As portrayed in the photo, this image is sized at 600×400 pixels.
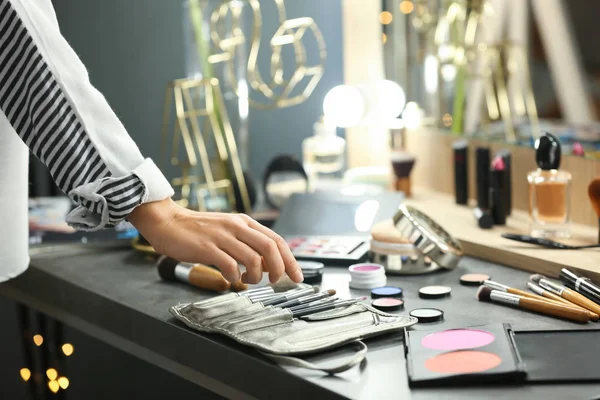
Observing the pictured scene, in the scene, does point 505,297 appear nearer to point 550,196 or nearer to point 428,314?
point 428,314

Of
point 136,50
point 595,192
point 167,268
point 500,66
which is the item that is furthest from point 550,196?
point 136,50

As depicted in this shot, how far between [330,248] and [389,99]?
2.20 ft

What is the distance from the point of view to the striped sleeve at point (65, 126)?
78 cm

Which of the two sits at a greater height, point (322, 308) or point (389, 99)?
point (389, 99)

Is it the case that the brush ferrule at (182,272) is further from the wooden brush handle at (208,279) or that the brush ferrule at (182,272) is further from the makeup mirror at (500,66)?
the makeup mirror at (500,66)

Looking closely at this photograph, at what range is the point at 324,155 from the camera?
1.81 metres

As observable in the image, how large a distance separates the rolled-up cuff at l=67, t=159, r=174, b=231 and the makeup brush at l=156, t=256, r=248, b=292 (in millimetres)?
281

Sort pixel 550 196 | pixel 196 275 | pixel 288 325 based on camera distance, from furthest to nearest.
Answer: pixel 550 196 < pixel 196 275 < pixel 288 325

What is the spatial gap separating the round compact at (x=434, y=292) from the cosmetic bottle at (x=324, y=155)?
0.79 m

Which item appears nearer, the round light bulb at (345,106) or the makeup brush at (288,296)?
the makeup brush at (288,296)

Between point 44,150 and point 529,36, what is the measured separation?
95cm

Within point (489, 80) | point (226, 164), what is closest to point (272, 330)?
point (226, 164)

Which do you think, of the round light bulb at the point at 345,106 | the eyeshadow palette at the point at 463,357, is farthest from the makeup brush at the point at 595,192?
the round light bulb at the point at 345,106

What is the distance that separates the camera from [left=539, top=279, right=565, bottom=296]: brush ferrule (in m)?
0.97
